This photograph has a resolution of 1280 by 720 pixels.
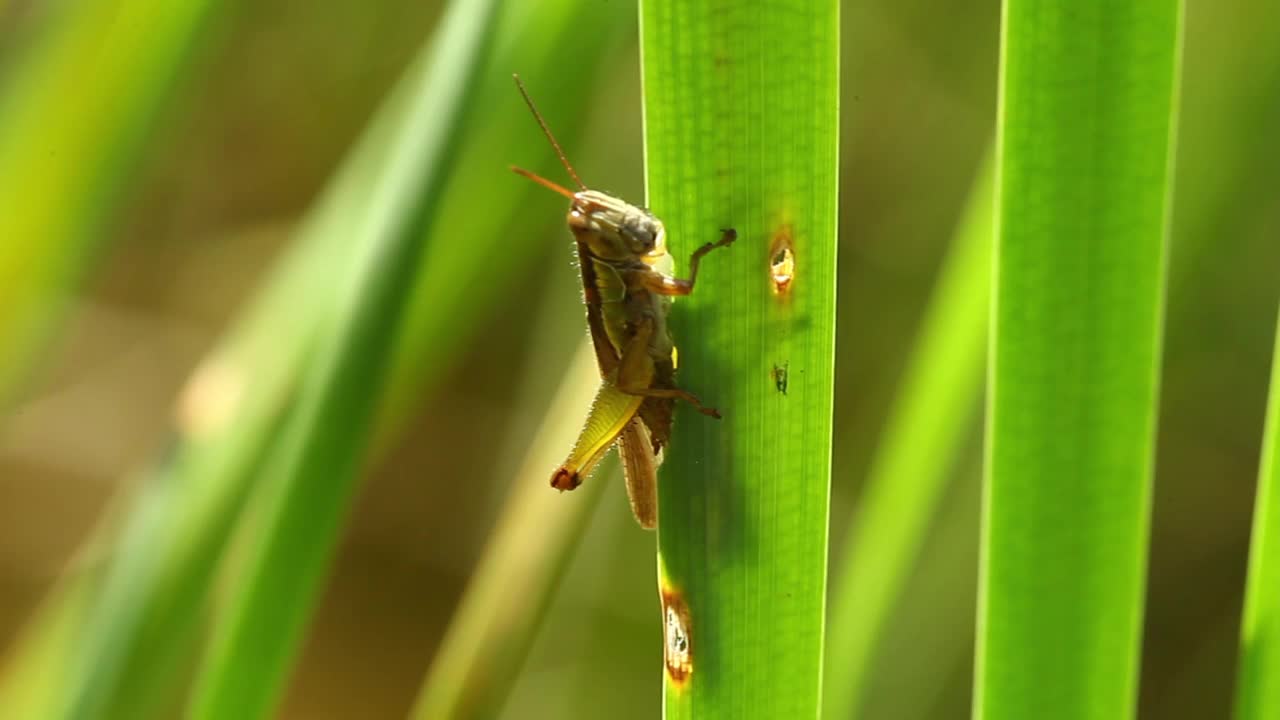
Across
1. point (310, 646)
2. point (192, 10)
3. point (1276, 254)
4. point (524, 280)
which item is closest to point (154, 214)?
point (524, 280)

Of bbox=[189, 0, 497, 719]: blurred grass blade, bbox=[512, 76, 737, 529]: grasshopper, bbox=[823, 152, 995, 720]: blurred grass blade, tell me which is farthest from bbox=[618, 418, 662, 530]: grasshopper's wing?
bbox=[823, 152, 995, 720]: blurred grass blade

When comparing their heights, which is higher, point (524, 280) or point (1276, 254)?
point (1276, 254)

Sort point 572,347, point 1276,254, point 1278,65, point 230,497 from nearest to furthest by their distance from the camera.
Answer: point 230,497, point 1278,65, point 1276,254, point 572,347

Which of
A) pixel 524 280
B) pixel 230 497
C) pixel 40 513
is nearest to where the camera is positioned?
pixel 230 497

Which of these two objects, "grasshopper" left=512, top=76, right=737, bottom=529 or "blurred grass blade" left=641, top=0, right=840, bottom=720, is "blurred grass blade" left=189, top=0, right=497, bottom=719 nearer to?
"grasshopper" left=512, top=76, right=737, bottom=529

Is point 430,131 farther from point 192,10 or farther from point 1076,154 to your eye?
point 192,10

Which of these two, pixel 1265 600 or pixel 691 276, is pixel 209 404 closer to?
pixel 691 276

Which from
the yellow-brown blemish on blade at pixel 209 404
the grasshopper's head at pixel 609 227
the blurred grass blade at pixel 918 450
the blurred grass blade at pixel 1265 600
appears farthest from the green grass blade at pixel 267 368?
the blurred grass blade at pixel 1265 600

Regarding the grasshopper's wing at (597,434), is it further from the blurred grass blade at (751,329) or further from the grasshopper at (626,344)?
the blurred grass blade at (751,329)
